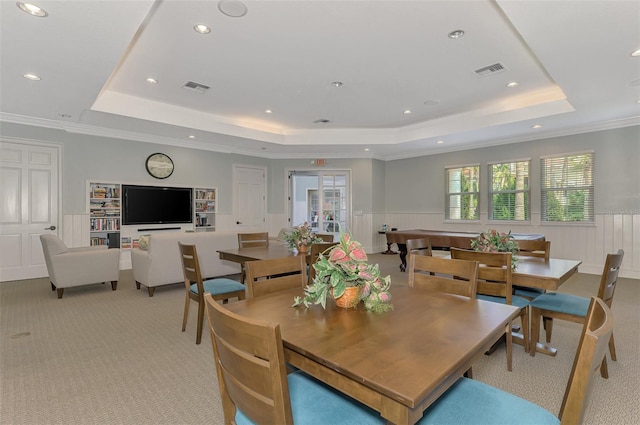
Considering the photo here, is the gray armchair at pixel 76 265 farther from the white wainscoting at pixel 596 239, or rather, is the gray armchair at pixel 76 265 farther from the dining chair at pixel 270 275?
the white wainscoting at pixel 596 239

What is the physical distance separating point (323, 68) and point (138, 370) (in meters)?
3.78

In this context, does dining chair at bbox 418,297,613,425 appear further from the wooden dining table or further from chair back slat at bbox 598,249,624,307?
chair back slat at bbox 598,249,624,307

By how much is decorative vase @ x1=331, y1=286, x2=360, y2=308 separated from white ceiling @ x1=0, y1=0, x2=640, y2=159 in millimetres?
2465

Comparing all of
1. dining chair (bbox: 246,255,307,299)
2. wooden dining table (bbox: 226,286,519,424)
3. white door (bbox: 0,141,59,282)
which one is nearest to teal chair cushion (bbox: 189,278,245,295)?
dining chair (bbox: 246,255,307,299)

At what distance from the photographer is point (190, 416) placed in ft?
6.24

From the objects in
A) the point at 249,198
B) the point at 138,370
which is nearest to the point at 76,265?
the point at 138,370

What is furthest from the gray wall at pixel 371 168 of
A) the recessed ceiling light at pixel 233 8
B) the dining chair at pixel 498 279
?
the dining chair at pixel 498 279

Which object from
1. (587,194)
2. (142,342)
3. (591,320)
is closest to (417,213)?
(587,194)

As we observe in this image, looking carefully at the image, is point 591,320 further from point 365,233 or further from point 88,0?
point 365,233

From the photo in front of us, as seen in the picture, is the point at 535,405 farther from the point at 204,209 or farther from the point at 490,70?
the point at 204,209

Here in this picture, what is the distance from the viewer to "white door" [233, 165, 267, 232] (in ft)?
26.3

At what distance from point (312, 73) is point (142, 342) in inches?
145

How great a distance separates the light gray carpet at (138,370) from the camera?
6.38 feet

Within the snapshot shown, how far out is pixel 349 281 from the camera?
1484 mm
